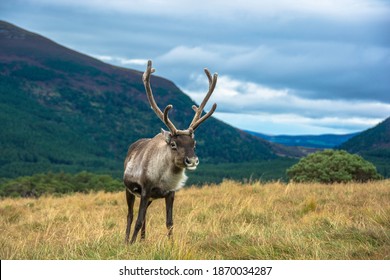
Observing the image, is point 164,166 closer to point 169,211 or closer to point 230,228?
point 169,211

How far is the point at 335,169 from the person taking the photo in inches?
1045

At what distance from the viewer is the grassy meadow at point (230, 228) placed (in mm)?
7352

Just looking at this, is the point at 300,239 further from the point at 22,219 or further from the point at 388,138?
the point at 388,138

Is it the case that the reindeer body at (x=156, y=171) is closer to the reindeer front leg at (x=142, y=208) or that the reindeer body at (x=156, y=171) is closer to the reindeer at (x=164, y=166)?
the reindeer at (x=164, y=166)

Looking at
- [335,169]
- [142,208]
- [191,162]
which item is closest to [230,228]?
[142,208]

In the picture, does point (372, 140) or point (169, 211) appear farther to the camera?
point (372, 140)

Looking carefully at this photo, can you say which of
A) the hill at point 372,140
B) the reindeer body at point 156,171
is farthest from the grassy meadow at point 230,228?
the hill at point 372,140

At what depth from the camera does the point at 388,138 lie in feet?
507

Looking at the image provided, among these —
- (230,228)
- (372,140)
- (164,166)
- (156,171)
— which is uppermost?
(372,140)

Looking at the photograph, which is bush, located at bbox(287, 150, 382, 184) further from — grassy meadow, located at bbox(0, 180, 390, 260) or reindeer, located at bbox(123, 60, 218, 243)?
reindeer, located at bbox(123, 60, 218, 243)

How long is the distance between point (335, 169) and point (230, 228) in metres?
17.6

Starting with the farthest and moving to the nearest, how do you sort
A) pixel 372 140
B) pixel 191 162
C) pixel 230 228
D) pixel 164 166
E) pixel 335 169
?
pixel 372 140, pixel 335 169, pixel 230 228, pixel 164 166, pixel 191 162
